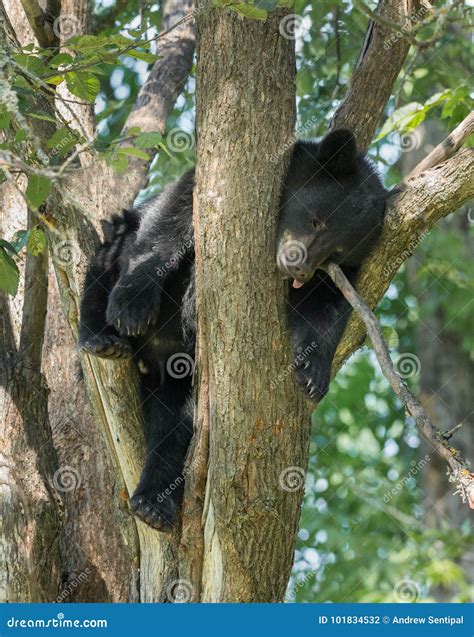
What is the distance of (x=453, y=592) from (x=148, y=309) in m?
5.95

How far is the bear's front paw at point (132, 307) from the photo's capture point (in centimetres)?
477

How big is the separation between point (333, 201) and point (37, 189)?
2.14m

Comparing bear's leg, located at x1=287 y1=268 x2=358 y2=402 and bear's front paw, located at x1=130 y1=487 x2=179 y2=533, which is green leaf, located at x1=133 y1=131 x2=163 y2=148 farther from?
bear's front paw, located at x1=130 y1=487 x2=179 y2=533

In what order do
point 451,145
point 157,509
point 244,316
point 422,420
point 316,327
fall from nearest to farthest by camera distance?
point 422,420 < point 244,316 < point 451,145 < point 157,509 < point 316,327

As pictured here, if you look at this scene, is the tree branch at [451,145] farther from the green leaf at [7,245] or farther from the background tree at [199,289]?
the green leaf at [7,245]

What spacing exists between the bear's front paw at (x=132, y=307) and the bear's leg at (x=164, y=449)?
63cm

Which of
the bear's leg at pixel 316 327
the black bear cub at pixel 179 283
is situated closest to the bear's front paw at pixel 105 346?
the black bear cub at pixel 179 283

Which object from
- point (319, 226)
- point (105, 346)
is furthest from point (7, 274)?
point (319, 226)

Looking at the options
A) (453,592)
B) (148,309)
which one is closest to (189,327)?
(148,309)

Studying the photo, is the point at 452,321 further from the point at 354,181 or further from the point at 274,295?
the point at 274,295

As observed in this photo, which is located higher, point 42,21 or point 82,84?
point 82,84

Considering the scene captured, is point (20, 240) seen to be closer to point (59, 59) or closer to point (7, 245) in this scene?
point (7, 245)

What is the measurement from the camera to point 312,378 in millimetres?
4121

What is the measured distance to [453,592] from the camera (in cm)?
910
